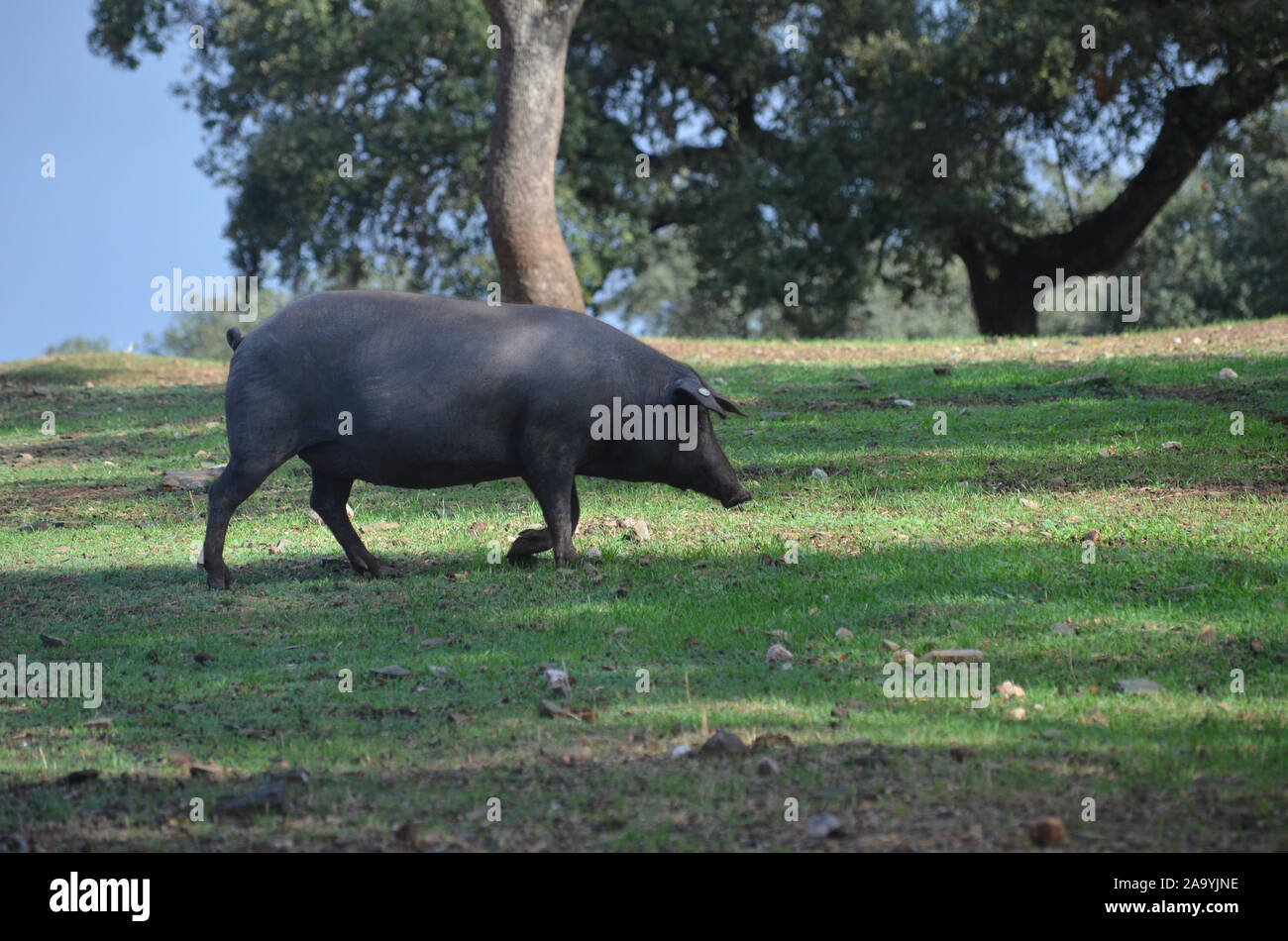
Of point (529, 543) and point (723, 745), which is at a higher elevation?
point (529, 543)

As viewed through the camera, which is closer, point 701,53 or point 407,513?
point 407,513

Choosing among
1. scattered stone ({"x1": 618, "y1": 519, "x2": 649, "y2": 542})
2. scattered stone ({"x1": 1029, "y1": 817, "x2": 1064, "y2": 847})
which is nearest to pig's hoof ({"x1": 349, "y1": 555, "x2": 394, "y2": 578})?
scattered stone ({"x1": 618, "y1": 519, "x2": 649, "y2": 542})

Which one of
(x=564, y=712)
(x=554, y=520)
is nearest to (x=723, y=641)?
(x=564, y=712)

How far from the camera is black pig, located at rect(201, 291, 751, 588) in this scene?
983cm

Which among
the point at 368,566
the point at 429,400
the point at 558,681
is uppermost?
the point at 429,400

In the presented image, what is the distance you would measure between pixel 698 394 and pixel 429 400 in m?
1.92

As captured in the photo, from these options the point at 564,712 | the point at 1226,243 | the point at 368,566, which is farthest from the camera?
the point at 1226,243

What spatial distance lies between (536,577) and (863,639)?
2663 millimetres

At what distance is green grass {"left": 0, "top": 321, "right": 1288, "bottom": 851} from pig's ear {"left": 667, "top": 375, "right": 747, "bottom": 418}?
1.07 metres

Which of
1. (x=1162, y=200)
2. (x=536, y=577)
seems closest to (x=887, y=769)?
(x=536, y=577)

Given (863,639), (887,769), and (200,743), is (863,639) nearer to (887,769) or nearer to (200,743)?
(887,769)

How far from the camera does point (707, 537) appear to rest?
1101 centimetres

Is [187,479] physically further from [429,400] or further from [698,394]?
[698,394]

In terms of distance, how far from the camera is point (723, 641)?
27.7ft
